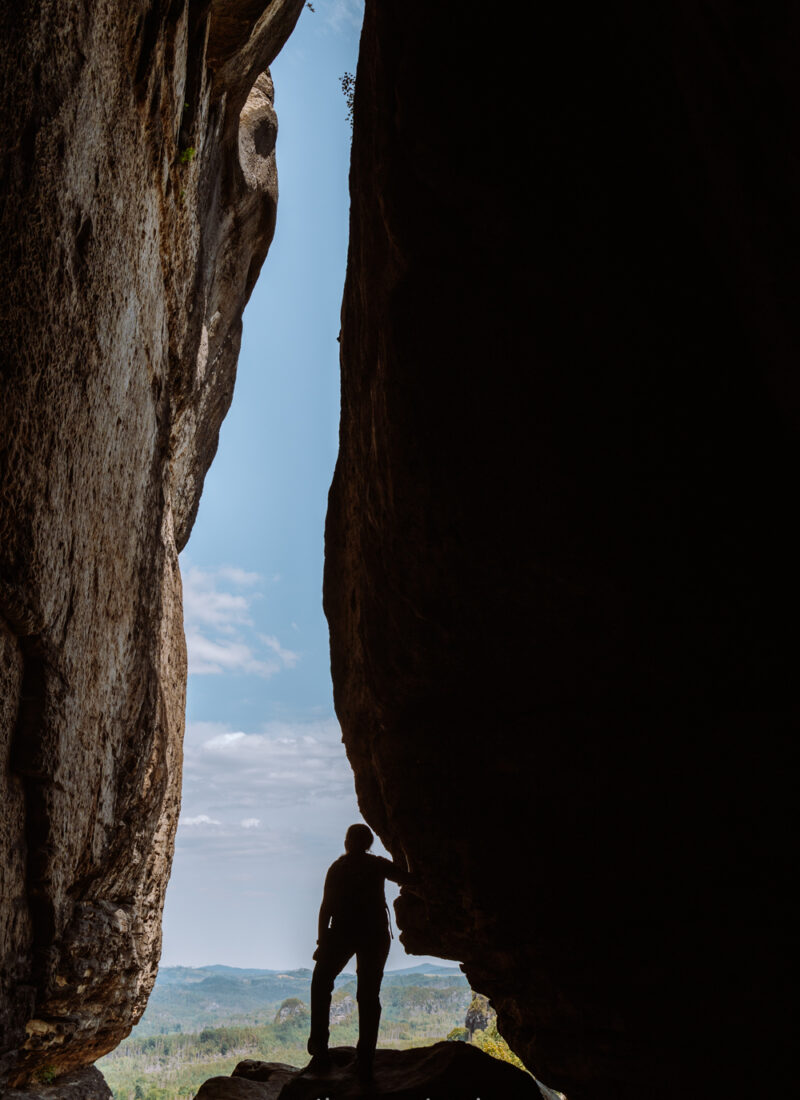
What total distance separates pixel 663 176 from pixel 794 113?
1.58 metres

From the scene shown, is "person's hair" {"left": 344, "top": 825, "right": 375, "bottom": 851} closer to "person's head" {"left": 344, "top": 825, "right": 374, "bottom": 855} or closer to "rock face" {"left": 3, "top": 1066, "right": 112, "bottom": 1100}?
"person's head" {"left": 344, "top": 825, "right": 374, "bottom": 855}

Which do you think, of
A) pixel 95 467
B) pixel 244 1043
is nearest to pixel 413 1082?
pixel 95 467

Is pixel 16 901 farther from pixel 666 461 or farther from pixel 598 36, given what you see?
pixel 598 36

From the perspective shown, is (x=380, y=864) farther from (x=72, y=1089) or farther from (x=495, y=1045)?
(x=495, y=1045)

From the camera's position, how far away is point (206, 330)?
11305 millimetres

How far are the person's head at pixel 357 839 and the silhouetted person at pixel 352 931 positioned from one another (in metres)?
0.04

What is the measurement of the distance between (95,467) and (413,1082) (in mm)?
5690

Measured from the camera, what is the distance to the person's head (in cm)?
696

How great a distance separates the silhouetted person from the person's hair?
0.17ft

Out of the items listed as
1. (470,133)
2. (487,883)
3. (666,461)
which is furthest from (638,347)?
(487,883)

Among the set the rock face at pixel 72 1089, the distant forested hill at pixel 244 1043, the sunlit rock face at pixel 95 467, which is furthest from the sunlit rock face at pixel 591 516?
the distant forested hill at pixel 244 1043

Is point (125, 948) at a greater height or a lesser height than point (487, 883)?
lesser

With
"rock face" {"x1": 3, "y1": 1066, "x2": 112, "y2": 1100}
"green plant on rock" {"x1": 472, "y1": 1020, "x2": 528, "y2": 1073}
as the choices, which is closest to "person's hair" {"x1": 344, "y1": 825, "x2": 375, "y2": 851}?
"rock face" {"x1": 3, "y1": 1066, "x2": 112, "y2": 1100}

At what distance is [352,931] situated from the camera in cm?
675
